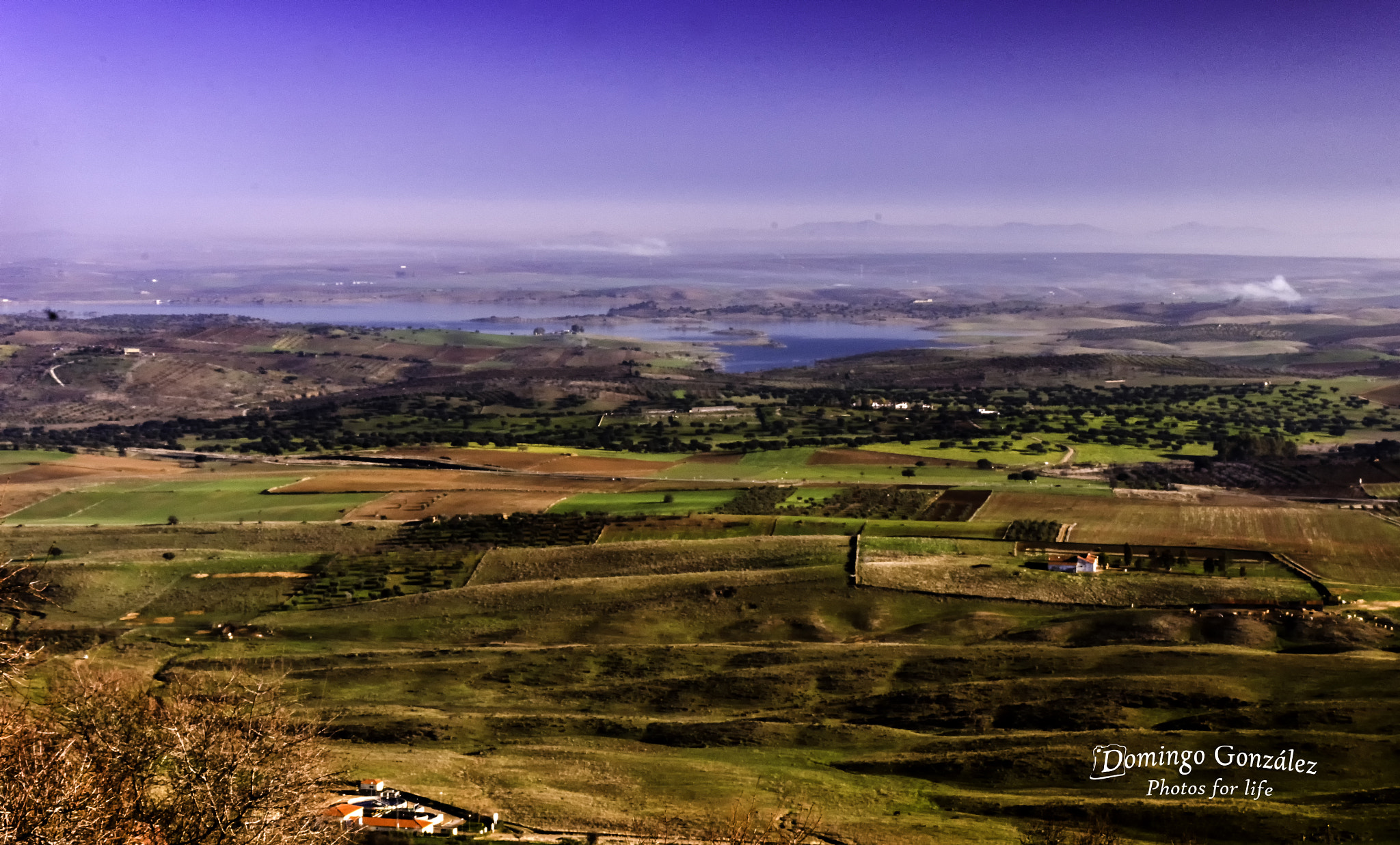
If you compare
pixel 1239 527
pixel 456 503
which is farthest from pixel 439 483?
pixel 1239 527

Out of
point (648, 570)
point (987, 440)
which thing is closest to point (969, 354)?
point (987, 440)

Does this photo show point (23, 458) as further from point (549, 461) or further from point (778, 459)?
point (778, 459)

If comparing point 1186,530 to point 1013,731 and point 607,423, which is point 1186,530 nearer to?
point 1013,731

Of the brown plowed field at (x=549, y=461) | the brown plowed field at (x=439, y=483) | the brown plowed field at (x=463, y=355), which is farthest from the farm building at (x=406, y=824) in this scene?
the brown plowed field at (x=463, y=355)

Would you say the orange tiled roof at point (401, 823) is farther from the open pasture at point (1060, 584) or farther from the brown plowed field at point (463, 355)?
the brown plowed field at point (463, 355)

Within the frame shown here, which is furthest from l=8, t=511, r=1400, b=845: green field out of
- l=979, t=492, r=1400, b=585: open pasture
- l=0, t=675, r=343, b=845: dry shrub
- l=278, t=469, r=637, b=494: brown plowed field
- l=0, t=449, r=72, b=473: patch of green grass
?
l=0, t=449, r=72, b=473: patch of green grass

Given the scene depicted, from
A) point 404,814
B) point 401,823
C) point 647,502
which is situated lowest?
point 647,502
